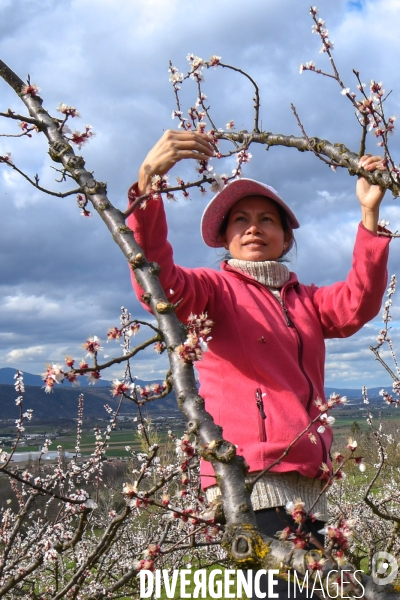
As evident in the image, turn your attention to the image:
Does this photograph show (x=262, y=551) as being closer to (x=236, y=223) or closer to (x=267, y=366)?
(x=267, y=366)

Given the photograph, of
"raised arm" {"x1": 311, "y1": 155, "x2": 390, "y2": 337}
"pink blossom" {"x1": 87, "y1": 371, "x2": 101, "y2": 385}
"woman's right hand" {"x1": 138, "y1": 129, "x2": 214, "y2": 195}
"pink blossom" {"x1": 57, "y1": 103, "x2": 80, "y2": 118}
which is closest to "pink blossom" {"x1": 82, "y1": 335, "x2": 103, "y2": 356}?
"pink blossom" {"x1": 87, "y1": 371, "x2": 101, "y2": 385}

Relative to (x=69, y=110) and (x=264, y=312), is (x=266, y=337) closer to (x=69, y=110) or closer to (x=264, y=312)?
(x=264, y=312)

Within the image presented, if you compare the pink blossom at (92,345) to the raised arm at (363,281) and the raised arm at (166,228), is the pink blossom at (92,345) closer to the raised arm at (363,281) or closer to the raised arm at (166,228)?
the raised arm at (166,228)

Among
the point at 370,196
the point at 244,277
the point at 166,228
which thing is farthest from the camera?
the point at 244,277

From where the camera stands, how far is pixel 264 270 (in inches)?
93.9

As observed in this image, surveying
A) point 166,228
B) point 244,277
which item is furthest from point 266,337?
point 166,228

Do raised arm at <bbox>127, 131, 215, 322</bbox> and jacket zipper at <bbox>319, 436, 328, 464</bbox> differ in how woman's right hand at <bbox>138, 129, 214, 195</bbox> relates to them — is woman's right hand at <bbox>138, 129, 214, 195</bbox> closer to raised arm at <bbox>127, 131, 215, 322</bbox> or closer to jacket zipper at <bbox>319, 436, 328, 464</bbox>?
raised arm at <bbox>127, 131, 215, 322</bbox>

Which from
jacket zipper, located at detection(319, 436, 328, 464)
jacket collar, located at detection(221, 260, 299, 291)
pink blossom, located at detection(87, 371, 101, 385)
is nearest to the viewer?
pink blossom, located at detection(87, 371, 101, 385)

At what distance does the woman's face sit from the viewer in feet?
7.96

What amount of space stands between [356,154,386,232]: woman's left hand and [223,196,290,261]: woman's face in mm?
436

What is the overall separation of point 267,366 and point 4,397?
9056 centimetres

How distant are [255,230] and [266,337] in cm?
55

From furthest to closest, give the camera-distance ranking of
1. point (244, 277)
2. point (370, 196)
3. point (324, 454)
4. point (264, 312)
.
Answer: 1. point (244, 277)
2. point (264, 312)
3. point (370, 196)
4. point (324, 454)

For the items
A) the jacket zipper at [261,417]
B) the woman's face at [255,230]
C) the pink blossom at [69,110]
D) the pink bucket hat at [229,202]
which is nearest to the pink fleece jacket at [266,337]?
the jacket zipper at [261,417]
